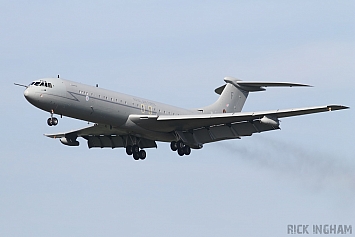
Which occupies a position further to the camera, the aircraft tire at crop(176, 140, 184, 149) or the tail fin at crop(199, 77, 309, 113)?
the tail fin at crop(199, 77, 309, 113)

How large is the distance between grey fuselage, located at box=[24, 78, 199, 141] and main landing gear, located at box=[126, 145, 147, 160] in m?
4.04

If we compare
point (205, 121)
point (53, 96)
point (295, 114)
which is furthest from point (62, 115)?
point (295, 114)

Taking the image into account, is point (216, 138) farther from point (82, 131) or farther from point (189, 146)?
point (82, 131)

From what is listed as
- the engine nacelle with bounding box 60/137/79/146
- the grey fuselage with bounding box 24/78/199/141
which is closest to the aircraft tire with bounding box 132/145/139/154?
the grey fuselage with bounding box 24/78/199/141

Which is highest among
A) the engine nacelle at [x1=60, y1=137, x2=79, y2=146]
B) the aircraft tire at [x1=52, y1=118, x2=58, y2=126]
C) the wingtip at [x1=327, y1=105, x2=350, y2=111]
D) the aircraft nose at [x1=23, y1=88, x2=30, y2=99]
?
the aircraft nose at [x1=23, y1=88, x2=30, y2=99]

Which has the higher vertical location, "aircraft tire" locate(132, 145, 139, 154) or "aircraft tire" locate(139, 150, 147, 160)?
"aircraft tire" locate(132, 145, 139, 154)

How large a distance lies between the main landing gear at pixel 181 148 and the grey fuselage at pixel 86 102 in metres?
3.39

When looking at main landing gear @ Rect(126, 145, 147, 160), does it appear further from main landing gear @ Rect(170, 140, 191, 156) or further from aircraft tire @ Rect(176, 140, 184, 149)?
aircraft tire @ Rect(176, 140, 184, 149)

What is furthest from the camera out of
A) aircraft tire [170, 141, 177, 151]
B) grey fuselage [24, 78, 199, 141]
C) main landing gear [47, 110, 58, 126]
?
aircraft tire [170, 141, 177, 151]

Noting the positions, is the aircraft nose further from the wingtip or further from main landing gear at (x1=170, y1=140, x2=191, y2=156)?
the wingtip

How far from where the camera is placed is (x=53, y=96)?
152ft

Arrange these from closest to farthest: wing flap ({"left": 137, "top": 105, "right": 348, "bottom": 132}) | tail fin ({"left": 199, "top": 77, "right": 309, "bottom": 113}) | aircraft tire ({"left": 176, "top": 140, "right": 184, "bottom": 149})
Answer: wing flap ({"left": 137, "top": 105, "right": 348, "bottom": 132}), aircraft tire ({"left": 176, "top": 140, "right": 184, "bottom": 149}), tail fin ({"left": 199, "top": 77, "right": 309, "bottom": 113})

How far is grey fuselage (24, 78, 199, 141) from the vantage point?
151 ft

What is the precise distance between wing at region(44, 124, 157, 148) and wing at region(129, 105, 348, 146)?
375 centimetres
